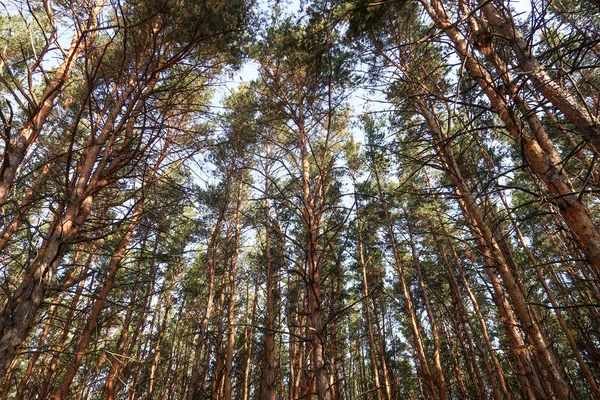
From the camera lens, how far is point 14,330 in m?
2.28

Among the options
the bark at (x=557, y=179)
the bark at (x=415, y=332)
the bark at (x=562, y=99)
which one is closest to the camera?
the bark at (x=562, y=99)

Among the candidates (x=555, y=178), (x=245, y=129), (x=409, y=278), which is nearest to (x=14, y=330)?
(x=555, y=178)

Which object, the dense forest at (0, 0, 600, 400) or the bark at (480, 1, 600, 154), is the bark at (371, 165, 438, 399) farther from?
the bark at (480, 1, 600, 154)

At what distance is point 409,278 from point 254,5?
1465 cm

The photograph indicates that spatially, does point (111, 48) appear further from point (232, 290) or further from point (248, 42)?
point (232, 290)

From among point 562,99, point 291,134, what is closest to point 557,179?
point 562,99

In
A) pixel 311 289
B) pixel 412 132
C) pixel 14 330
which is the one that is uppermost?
pixel 412 132

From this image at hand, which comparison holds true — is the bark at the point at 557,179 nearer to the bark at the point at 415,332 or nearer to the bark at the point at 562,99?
the bark at the point at 562,99

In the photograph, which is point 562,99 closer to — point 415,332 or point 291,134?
point 291,134

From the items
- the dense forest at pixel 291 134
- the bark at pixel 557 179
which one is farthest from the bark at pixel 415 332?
the bark at pixel 557 179

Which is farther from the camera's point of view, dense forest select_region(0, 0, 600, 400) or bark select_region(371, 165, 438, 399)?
bark select_region(371, 165, 438, 399)

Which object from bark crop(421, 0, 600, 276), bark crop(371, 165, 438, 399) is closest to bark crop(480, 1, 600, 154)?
bark crop(421, 0, 600, 276)

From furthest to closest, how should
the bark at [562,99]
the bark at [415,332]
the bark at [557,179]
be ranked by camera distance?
the bark at [415,332] → the bark at [557,179] → the bark at [562,99]

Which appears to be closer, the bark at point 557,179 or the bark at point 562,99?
the bark at point 562,99
